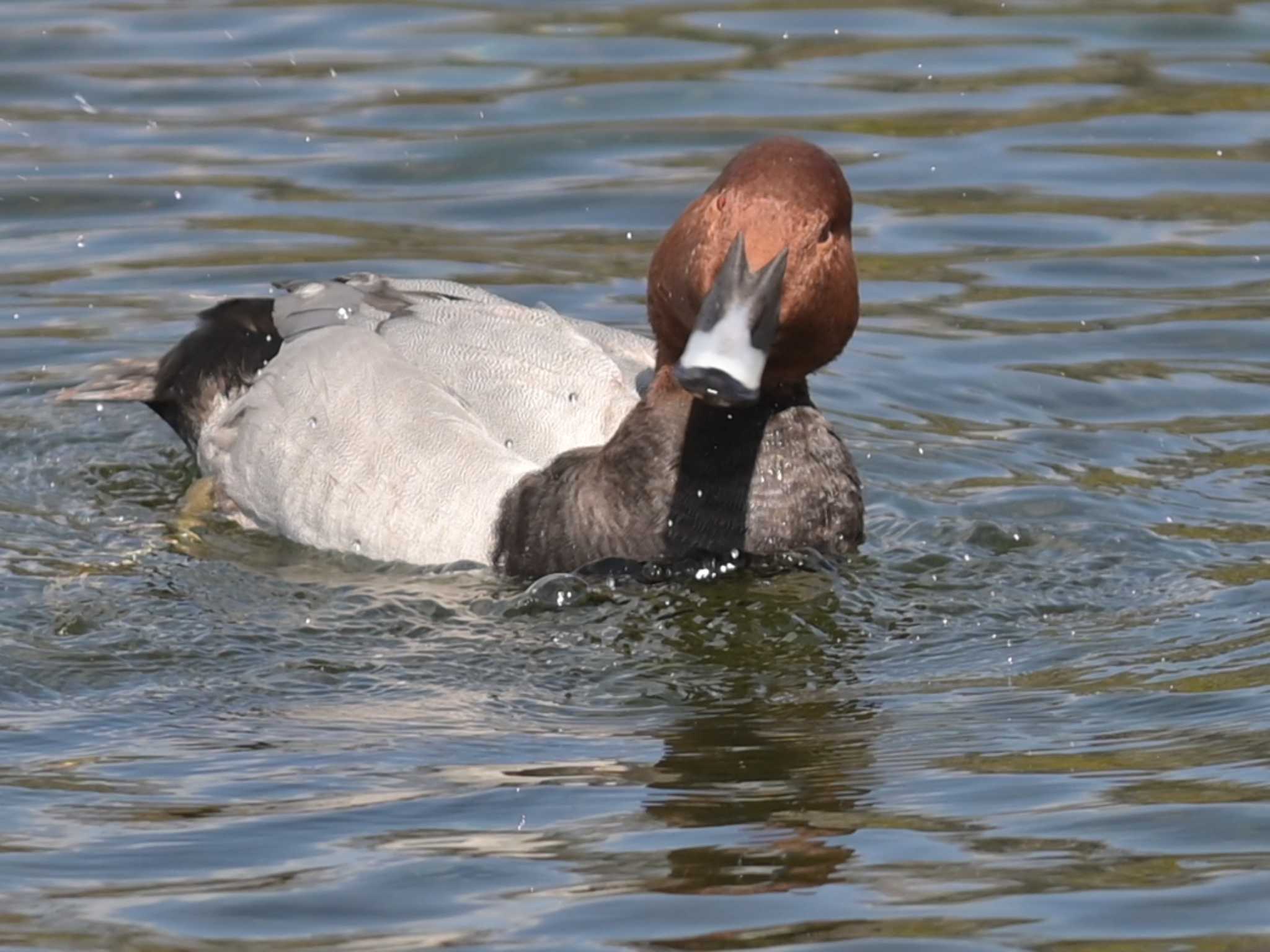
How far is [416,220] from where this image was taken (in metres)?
9.17

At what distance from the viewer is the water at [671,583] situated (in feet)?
13.0

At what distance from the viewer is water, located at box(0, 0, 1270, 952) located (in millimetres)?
3961

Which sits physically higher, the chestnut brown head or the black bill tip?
the chestnut brown head

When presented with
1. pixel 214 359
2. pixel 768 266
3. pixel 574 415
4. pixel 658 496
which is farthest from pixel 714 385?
pixel 214 359

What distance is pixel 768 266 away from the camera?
5.26 metres

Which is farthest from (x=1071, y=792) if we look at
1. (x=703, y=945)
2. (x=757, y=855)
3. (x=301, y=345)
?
(x=301, y=345)

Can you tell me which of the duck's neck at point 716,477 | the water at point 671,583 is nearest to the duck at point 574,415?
the duck's neck at point 716,477

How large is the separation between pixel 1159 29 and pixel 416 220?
3830 mm

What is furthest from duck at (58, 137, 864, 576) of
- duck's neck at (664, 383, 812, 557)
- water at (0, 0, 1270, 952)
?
water at (0, 0, 1270, 952)

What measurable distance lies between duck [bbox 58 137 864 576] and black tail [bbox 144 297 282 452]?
0.12 feet

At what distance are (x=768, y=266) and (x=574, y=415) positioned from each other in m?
0.96

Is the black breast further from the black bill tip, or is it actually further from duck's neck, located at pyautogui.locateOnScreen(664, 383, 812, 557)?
the black bill tip

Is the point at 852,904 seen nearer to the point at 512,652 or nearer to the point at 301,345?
the point at 512,652

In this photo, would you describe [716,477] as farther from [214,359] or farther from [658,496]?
[214,359]
